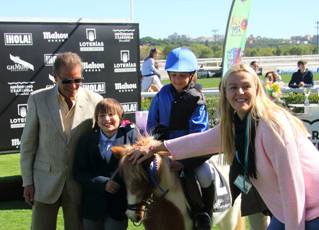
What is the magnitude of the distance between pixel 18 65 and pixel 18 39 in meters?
0.36

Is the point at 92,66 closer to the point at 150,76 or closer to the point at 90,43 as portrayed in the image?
the point at 90,43

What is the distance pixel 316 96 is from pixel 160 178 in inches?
475

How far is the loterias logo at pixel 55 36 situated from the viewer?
759cm

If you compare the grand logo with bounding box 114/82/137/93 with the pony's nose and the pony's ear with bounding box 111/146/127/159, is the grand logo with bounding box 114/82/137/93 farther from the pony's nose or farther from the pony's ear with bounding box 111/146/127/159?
the pony's nose

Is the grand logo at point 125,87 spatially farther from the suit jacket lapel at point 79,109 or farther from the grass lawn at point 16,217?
the suit jacket lapel at point 79,109

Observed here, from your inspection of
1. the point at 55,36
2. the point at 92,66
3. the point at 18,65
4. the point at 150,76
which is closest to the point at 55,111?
the point at 18,65

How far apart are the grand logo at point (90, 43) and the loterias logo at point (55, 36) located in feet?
0.90

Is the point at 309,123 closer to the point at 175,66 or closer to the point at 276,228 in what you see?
the point at 175,66

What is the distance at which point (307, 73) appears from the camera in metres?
18.5

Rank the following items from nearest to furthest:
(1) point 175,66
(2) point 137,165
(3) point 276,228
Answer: (3) point 276,228, (2) point 137,165, (1) point 175,66

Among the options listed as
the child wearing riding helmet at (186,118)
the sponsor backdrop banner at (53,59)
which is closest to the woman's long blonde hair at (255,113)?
the child wearing riding helmet at (186,118)

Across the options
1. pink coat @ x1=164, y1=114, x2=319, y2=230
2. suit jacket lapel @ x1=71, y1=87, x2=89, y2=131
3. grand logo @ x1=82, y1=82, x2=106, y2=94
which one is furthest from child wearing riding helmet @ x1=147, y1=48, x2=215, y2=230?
grand logo @ x1=82, y1=82, x2=106, y2=94

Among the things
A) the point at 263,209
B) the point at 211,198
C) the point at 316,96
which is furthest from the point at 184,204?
the point at 316,96

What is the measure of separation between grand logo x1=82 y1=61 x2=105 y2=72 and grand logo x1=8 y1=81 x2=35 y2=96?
0.85 meters
